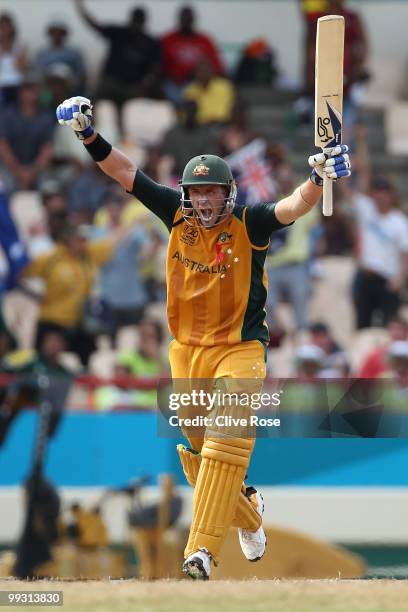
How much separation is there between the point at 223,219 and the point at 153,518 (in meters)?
3.04

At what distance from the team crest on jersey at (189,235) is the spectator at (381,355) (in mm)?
4648

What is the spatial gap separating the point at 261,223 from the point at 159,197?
63 centimetres

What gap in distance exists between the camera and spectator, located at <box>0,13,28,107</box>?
17688 mm

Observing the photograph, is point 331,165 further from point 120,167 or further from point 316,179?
point 120,167

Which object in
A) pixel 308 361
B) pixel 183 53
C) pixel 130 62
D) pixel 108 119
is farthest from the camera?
pixel 183 53

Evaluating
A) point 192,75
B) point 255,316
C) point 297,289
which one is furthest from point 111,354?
point 255,316

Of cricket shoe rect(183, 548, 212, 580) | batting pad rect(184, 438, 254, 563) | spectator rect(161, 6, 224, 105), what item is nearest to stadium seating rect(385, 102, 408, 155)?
spectator rect(161, 6, 224, 105)

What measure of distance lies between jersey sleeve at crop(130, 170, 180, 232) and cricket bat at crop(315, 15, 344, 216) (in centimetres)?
91

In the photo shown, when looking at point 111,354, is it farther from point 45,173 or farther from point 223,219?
point 223,219

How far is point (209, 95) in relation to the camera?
17984 millimetres

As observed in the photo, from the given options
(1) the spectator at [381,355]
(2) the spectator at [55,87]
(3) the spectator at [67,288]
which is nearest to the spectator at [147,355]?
(3) the spectator at [67,288]

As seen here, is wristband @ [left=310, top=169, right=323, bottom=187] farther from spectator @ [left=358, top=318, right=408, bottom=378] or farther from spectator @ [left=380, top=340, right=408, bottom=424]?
spectator @ [left=358, top=318, right=408, bottom=378]

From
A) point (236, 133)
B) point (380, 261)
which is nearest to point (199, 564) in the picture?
point (380, 261)

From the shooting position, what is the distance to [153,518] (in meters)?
11.5
